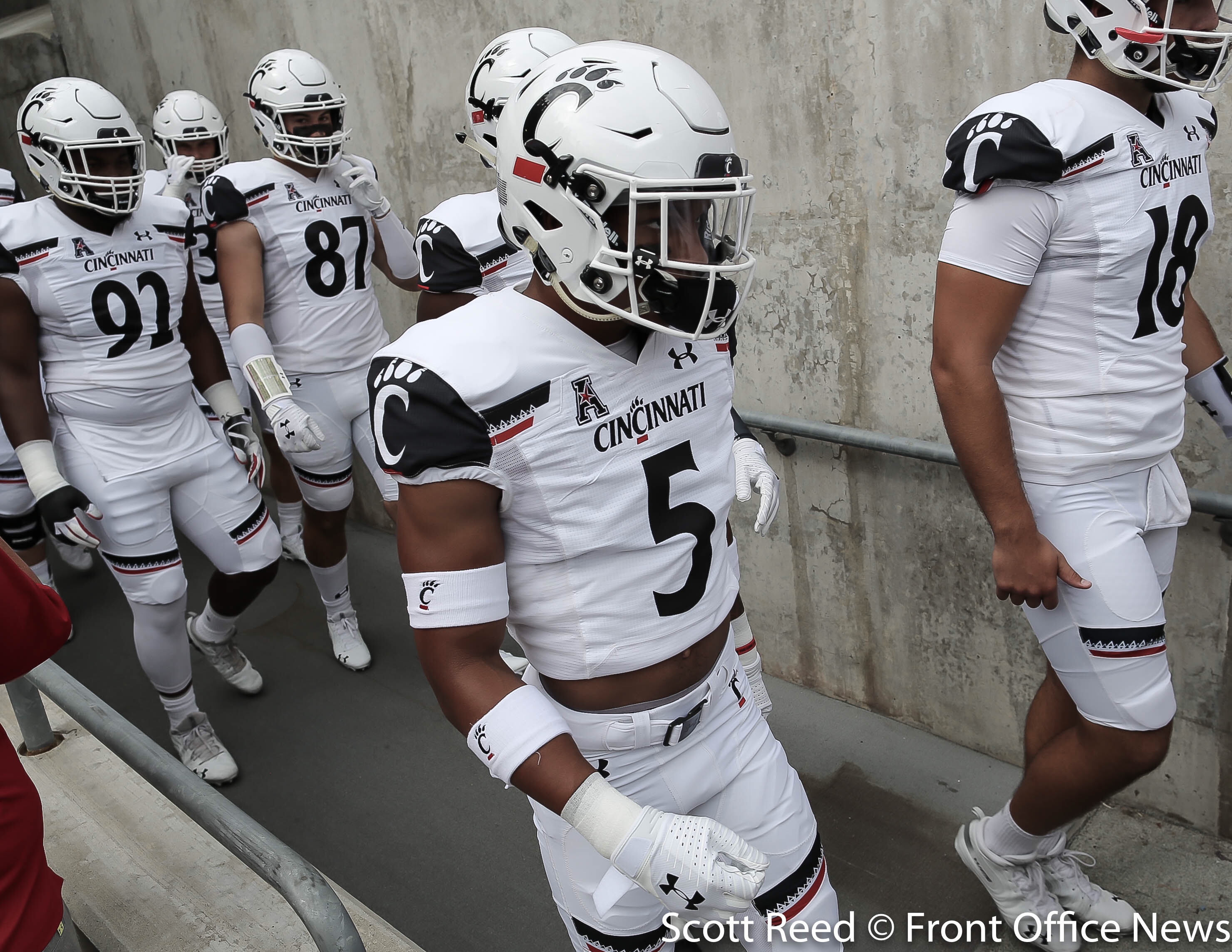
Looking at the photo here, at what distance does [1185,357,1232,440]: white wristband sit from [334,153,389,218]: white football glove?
10.3 ft

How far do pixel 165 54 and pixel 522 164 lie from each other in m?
5.56

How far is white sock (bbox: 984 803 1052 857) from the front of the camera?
2.67 m

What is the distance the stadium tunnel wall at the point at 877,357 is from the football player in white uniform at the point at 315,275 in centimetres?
72

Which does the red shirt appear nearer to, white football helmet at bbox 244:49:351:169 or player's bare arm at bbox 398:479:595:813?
player's bare arm at bbox 398:479:595:813

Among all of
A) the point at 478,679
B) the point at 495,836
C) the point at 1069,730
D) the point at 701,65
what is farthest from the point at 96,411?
the point at 1069,730

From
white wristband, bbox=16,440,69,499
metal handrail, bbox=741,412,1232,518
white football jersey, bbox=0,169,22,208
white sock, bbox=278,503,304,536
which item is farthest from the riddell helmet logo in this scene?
white football jersey, bbox=0,169,22,208

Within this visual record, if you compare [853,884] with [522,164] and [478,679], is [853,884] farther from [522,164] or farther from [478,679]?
[522,164]

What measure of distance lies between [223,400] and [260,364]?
27 cm

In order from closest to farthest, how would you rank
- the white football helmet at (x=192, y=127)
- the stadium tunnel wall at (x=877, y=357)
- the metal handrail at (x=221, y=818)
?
the metal handrail at (x=221, y=818) < the stadium tunnel wall at (x=877, y=357) < the white football helmet at (x=192, y=127)

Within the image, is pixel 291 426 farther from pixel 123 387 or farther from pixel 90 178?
pixel 90 178

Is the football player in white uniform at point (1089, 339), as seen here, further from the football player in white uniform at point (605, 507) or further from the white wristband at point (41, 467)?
the white wristband at point (41, 467)

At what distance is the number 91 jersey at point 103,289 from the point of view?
3.62 metres

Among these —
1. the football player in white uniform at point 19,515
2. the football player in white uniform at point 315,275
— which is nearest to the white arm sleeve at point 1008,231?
the football player in white uniform at point 315,275

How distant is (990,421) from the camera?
2.31 m
